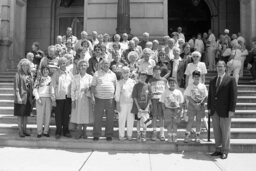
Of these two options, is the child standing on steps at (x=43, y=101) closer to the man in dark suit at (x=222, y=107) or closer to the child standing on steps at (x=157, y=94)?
the child standing on steps at (x=157, y=94)

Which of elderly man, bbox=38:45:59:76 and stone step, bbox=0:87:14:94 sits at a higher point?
elderly man, bbox=38:45:59:76

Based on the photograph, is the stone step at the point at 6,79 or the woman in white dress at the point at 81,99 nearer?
the woman in white dress at the point at 81,99

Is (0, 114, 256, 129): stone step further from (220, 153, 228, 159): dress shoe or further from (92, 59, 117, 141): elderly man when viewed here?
(220, 153, 228, 159): dress shoe

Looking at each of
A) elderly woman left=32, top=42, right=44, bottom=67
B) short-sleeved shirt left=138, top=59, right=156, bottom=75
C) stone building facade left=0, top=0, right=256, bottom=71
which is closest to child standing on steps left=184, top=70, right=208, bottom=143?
short-sleeved shirt left=138, top=59, right=156, bottom=75

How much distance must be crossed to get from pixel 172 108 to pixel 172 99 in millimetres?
211

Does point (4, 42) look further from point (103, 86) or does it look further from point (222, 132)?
point (222, 132)

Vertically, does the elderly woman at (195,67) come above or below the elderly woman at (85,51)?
below

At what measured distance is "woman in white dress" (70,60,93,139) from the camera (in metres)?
7.73

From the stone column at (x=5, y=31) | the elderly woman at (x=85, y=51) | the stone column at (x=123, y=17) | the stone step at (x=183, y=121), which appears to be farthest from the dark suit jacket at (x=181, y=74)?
the stone column at (x=5, y=31)

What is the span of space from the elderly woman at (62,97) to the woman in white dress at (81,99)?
185 mm

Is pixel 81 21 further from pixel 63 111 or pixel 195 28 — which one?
pixel 63 111

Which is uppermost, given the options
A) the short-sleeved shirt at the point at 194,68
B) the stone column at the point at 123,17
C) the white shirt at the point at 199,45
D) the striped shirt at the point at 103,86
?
the stone column at the point at 123,17

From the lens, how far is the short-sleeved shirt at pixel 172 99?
748cm

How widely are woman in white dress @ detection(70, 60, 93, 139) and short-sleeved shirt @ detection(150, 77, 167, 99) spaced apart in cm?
151
